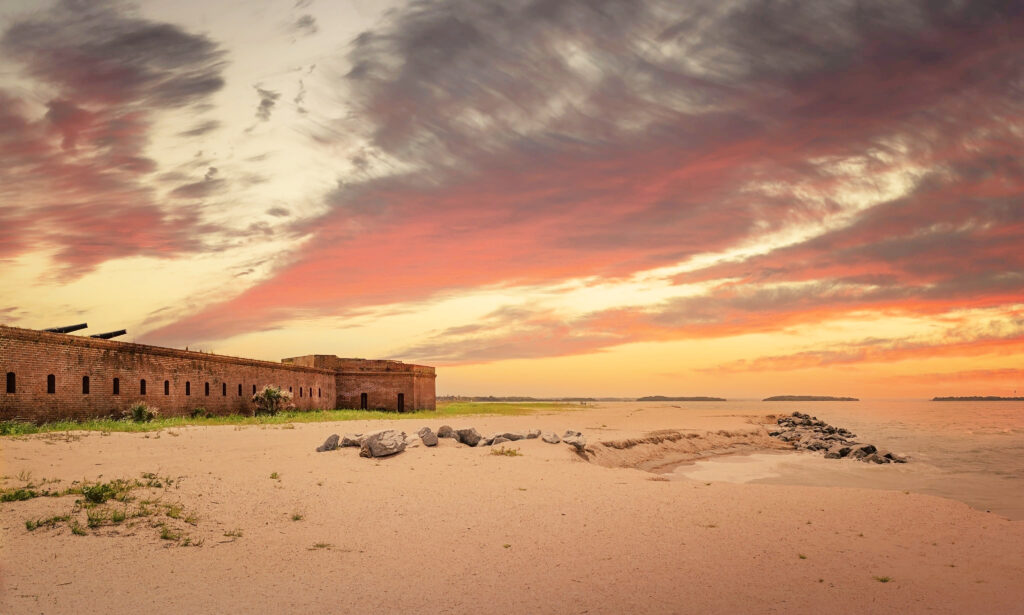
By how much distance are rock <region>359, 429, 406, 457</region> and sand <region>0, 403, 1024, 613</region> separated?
142 centimetres

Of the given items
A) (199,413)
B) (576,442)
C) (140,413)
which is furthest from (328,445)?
(199,413)

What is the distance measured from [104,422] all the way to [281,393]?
1549cm

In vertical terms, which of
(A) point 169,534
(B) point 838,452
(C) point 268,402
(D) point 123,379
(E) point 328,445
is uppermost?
(D) point 123,379

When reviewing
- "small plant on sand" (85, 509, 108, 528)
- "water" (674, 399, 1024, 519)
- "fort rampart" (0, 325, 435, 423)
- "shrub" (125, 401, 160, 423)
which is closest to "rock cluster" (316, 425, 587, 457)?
"water" (674, 399, 1024, 519)

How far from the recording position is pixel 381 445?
16766mm

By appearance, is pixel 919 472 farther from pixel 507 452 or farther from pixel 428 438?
pixel 428 438

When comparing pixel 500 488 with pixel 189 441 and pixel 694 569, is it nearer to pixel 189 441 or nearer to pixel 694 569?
pixel 694 569

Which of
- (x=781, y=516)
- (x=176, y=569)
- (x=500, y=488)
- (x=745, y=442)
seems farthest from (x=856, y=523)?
(x=745, y=442)

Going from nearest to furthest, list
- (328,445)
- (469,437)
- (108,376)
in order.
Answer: (328,445)
(469,437)
(108,376)

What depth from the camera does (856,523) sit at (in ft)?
35.7

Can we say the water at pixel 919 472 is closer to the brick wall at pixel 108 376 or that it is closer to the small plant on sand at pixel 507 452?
the small plant on sand at pixel 507 452

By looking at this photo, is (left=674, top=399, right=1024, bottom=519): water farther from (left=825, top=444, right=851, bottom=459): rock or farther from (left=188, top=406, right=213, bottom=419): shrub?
(left=188, top=406, right=213, bottom=419): shrub

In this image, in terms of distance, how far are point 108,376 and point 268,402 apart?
1239cm

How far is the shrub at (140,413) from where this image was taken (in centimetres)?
2858
